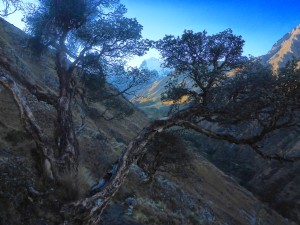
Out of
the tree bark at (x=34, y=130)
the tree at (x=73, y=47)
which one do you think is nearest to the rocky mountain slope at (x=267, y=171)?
the tree at (x=73, y=47)

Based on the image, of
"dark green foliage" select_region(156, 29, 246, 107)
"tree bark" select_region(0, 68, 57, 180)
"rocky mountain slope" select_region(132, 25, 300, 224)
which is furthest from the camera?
"rocky mountain slope" select_region(132, 25, 300, 224)

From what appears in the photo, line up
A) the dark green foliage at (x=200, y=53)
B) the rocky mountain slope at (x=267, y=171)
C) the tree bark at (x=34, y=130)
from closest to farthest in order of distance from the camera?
the tree bark at (x=34, y=130) → the dark green foliage at (x=200, y=53) → the rocky mountain slope at (x=267, y=171)

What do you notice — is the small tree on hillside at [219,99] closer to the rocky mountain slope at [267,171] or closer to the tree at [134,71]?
the tree at [134,71]

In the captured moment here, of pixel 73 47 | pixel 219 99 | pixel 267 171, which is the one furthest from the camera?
pixel 267 171

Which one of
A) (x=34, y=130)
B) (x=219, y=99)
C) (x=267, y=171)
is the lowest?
(x=267, y=171)

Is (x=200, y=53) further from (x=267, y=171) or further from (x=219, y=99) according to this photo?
(x=267, y=171)

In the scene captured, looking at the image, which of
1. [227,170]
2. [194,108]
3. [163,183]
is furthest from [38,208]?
[227,170]

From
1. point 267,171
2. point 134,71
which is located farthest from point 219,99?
point 267,171

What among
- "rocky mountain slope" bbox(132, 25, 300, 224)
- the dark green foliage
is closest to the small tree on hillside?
the dark green foliage

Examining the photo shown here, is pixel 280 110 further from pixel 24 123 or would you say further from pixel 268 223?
pixel 268 223

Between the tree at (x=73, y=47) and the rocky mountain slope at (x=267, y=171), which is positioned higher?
the tree at (x=73, y=47)

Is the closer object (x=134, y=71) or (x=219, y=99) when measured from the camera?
(x=219, y=99)

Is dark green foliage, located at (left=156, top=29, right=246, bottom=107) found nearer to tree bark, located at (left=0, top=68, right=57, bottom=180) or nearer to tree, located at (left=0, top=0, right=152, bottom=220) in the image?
tree, located at (left=0, top=0, right=152, bottom=220)

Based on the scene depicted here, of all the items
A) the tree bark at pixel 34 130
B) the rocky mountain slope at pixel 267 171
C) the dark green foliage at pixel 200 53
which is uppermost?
the dark green foliage at pixel 200 53
